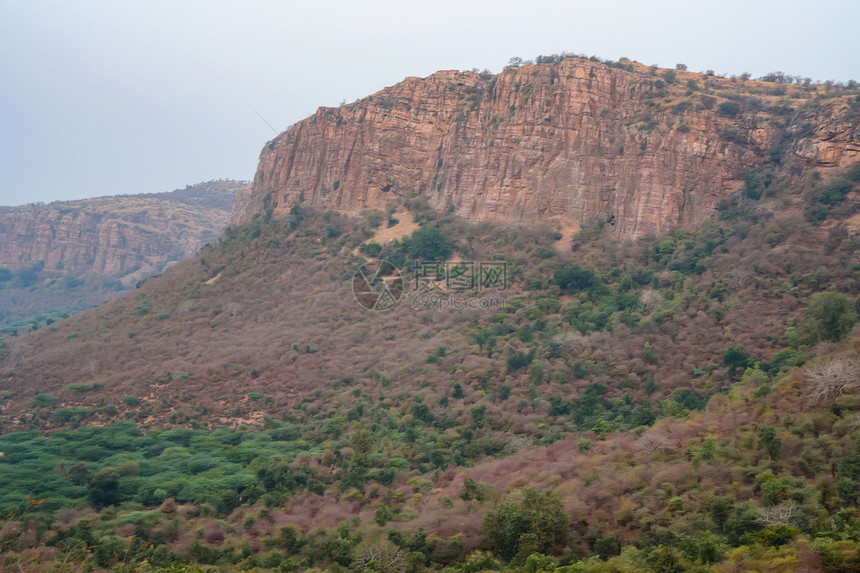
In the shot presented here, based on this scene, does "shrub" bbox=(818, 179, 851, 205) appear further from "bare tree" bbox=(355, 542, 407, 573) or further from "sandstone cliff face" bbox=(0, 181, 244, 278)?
"sandstone cliff face" bbox=(0, 181, 244, 278)

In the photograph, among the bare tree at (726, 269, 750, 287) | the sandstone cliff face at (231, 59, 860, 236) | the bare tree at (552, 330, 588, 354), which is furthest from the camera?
the sandstone cliff face at (231, 59, 860, 236)

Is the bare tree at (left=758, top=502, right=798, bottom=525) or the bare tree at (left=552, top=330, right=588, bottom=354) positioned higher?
the bare tree at (left=552, top=330, right=588, bottom=354)

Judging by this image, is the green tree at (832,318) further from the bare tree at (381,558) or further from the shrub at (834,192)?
the bare tree at (381,558)

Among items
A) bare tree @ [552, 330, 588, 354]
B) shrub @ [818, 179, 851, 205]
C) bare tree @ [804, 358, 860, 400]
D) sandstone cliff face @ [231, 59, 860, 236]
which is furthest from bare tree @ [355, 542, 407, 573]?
shrub @ [818, 179, 851, 205]

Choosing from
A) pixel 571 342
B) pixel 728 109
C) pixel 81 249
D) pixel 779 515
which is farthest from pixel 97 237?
pixel 779 515

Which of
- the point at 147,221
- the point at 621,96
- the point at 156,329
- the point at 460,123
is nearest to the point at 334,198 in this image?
the point at 460,123

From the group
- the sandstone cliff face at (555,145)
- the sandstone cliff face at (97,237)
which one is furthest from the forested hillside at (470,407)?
the sandstone cliff face at (97,237)

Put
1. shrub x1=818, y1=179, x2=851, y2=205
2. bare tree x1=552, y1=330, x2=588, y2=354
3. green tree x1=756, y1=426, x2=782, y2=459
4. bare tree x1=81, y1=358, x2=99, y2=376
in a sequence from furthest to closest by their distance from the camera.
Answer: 1. bare tree x1=81, y1=358, x2=99, y2=376
2. shrub x1=818, y1=179, x2=851, y2=205
3. bare tree x1=552, y1=330, x2=588, y2=354
4. green tree x1=756, y1=426, x2=782, y2=459

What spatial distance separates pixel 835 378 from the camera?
19.0 m

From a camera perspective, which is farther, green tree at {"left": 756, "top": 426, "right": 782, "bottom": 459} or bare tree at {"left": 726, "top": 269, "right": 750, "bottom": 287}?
bare tree at {"left": 726, "top": 269, "right": 750, "bottom": 287}

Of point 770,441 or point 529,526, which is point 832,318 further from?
point 529,526

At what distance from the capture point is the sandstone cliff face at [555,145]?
124 feet

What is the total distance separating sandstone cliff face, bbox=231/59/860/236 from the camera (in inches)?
1484

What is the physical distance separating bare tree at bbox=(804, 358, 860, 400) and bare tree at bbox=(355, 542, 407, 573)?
45.3 ft
